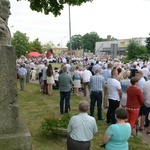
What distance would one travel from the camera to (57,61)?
5662cm

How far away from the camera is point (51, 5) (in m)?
14.1

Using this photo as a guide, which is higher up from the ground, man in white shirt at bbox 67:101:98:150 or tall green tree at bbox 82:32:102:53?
tall green tree at bbox 82:32:102:53

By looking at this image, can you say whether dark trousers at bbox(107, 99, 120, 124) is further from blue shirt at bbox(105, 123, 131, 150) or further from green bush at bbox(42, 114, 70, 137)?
blue shirt at bbox(105, 123, 131, 150)

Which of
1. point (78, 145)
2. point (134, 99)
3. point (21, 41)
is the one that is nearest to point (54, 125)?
point (134, 99)

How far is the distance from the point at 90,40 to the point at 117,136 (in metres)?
137

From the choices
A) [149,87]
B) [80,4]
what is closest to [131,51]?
[80,4]

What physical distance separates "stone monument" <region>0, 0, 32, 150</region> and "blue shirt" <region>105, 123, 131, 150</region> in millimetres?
1257

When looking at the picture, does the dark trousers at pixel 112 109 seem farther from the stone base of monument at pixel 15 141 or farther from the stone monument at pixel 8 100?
the stone base of monument at pixel 15 141

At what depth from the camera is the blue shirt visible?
14.4 feet

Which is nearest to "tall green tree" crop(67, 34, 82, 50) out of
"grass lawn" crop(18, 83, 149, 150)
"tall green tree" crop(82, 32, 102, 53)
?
"tall green tree" crop(82, 32, 102, 53)

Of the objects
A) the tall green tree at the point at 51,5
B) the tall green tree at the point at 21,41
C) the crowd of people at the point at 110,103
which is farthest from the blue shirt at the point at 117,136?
the tall green tree at the point at 21,41

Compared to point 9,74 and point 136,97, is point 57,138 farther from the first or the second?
point 9,74

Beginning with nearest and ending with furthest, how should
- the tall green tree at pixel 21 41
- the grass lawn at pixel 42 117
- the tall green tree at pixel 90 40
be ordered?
the grass lawn at pixel 42 117 → the tall green tree at pixel 21 41 → the tall green tree at pixel 90 40

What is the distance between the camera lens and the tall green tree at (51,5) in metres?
14.0
